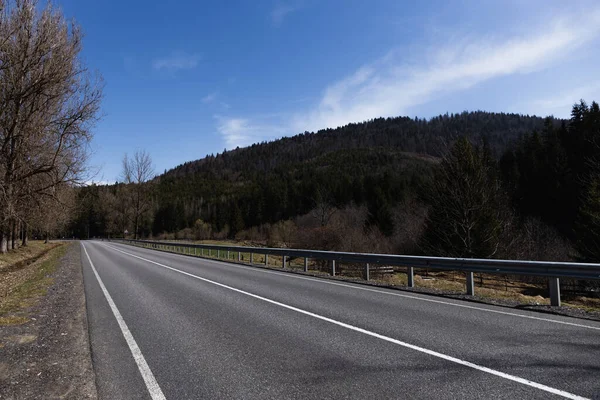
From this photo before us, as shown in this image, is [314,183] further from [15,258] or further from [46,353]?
[46,353]

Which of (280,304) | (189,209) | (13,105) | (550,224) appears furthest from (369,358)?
(189,209)

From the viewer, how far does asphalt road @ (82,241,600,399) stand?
398cm

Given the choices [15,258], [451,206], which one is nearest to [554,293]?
[451,206]

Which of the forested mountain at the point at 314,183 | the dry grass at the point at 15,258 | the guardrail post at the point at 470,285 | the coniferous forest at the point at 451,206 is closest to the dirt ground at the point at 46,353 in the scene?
the guardrail post at the point at 470,285

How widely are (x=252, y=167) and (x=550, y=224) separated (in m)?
163

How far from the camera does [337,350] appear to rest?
528 cm

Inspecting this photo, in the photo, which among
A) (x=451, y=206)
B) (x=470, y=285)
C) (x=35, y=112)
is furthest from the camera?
(x=451, y=206)

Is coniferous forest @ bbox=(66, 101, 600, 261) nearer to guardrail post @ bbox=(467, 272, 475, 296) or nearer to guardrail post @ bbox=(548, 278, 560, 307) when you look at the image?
guardrail post @ bbox=(467, 272, 475, 296)

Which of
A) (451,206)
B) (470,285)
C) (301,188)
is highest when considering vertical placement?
(301,188)

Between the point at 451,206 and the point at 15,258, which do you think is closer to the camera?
the point at 451,206

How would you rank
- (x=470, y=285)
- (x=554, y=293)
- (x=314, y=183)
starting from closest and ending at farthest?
(x=554, y=293)
(x=470, y=285)
(x=314, y=183)

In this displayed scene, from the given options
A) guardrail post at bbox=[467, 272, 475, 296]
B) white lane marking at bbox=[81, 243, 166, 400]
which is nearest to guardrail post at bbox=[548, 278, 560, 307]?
guardrail post at bbox=[467, 272, 475, 296]

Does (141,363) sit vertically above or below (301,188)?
below

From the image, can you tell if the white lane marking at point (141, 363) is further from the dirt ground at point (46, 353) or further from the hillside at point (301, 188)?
the hillside at point (301, 188)
